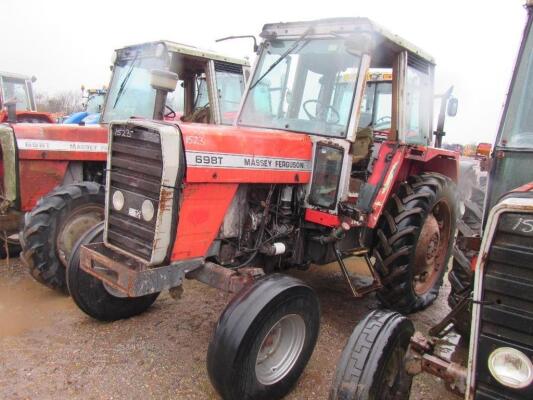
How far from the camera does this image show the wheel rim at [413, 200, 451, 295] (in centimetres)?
417

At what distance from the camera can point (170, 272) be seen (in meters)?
2.85

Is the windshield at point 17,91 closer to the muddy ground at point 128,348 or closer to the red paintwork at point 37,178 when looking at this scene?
the red paintwork at point 37,178

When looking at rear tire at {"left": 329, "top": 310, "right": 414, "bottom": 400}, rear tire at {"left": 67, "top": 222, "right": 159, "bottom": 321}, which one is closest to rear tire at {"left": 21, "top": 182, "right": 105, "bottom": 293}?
rear tire at {"left": 67, "top": 222, "right": 159, "bottom": 321}

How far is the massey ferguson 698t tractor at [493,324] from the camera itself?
1.68m

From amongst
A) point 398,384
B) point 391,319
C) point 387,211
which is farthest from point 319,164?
point 398,384

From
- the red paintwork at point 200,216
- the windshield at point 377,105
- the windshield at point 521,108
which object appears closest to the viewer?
the windshield at point 521,108

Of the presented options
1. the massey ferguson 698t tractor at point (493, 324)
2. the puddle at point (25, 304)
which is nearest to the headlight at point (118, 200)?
the puddle at point (25, 304)

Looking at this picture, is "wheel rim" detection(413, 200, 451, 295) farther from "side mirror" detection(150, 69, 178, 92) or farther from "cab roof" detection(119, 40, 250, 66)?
"cab roof" detection(119, 40, 250, 66)

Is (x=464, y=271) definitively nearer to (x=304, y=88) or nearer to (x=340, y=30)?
(x=304, y=88)

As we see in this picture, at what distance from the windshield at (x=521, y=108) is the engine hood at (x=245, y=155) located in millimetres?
1415

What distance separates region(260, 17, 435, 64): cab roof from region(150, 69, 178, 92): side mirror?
1.28 meters

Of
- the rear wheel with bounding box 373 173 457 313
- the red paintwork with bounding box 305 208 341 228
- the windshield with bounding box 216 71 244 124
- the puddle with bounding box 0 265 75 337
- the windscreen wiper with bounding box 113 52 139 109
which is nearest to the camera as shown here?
the red paintwork with bounding box 305 208 341 228

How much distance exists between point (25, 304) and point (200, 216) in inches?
89.6

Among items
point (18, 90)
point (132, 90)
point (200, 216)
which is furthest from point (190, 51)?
point (18, 90)
